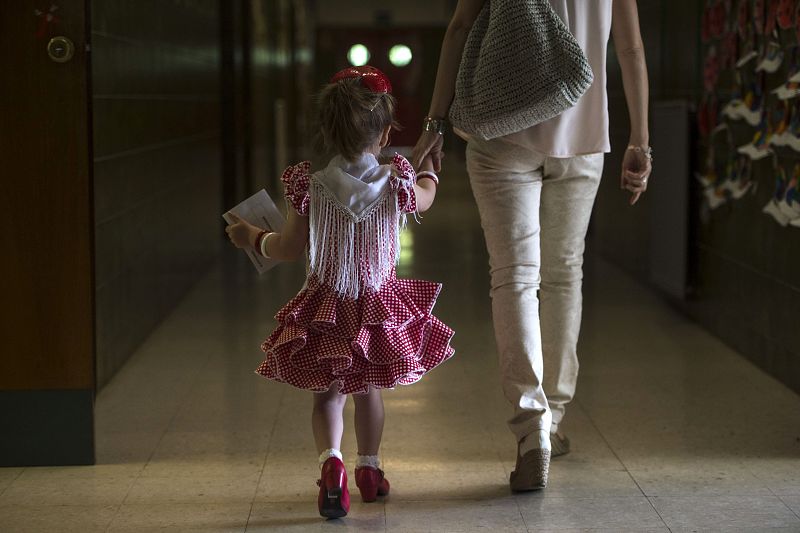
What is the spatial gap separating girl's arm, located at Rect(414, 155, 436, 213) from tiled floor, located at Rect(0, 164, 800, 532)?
0.64 m

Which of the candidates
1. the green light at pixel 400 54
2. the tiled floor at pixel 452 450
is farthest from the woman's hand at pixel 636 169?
the green light at pixel 400 54

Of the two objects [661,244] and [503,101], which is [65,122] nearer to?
[503,101]

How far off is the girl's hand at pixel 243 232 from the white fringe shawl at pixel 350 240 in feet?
0.45

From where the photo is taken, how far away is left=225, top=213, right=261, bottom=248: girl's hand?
2.48 meters

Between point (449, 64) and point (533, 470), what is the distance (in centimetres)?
91

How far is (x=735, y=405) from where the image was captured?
3.41m

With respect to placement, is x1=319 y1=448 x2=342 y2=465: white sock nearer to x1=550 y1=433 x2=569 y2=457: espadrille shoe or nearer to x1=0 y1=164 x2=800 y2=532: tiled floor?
x1=0 y1=164 x2=800 y2=532: tiled floor

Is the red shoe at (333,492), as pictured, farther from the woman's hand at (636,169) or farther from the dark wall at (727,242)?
the dark wall at (727,242)

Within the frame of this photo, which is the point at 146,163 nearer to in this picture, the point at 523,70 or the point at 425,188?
the point at 425,188

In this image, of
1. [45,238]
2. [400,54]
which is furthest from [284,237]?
[400,54]

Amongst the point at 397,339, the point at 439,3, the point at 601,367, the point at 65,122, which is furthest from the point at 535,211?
the point at 439,3

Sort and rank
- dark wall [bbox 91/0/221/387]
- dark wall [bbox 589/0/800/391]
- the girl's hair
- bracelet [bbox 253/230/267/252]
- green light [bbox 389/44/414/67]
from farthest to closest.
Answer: green light [bbox 389/44/414/67] → dark wall [bbox 91/0/221/387] → dark wall [bbox 589/0/800/391] → bracelet [bbox 253/230/267/252] → the girl's hair

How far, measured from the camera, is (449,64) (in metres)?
2.62

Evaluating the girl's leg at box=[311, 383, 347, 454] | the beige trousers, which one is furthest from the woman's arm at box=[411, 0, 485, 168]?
the girl's leg at box=[311, 383, 347, 454]
